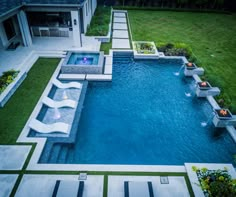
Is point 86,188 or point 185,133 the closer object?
point 86,188

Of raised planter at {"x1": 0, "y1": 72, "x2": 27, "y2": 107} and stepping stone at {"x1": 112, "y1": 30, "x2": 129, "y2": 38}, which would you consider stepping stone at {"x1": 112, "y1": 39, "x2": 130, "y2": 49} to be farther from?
raised planter at {"x1": 0, "y1": 72, "x2": 27, "y2": 107}

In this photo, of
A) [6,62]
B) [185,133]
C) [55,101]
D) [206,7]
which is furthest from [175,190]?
[206,7]

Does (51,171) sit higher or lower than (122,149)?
lower

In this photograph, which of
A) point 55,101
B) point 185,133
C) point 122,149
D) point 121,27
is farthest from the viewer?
point 121,27

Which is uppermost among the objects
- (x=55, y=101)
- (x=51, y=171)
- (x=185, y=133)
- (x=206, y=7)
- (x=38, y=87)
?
(x=206, y=7)

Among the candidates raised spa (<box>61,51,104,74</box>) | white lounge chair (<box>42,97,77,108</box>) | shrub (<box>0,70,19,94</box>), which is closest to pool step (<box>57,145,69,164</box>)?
white lounge chair (<box>42,97,77,108</box>)

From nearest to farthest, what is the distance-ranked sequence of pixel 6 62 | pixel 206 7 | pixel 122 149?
pixel 122 149 → pixel 6 62 → pixel 206 7

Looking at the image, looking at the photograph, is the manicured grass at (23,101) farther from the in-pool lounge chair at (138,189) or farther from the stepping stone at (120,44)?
the stepping stone at (120,44)

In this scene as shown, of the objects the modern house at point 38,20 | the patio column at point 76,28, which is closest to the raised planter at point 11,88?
the modern house at point 38,20

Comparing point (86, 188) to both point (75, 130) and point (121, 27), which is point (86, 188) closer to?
point (75, 130)
